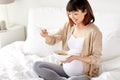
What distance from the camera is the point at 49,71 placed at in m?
1.77

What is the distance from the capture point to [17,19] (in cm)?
301

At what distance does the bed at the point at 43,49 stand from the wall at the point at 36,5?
162mm

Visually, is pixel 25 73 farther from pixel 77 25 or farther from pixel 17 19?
pixel 17 19

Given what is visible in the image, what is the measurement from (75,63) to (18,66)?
561 mm

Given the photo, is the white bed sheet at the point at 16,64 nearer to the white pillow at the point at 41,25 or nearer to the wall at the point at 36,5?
the white pillow at the point at 41,25

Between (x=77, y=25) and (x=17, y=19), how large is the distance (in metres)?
1.41

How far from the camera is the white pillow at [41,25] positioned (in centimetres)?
225

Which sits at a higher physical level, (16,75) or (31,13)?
(31,13)

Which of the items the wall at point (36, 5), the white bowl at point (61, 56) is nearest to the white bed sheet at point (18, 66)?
the white bowl at point (61, 56)

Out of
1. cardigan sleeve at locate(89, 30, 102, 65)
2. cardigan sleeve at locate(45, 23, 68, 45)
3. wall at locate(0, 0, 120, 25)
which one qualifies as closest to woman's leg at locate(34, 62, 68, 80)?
cardigan sleeve at locate(45, 23, 68, 45)

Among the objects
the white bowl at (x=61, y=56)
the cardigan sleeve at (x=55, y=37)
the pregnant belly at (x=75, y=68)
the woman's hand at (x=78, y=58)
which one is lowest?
the pregnant belly at (x=75, y=68)

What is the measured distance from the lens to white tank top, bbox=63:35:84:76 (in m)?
1.69

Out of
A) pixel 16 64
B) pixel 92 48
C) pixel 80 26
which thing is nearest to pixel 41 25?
pixel 16 64

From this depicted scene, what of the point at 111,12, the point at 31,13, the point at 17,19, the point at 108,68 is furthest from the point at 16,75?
the point at 17,19
